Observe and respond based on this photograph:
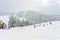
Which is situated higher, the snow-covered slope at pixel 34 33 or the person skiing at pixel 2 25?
the person skiing at pixel 2 25

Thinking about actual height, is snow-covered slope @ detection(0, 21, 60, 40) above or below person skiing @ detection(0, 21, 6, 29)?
below

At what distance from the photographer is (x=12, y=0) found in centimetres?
117

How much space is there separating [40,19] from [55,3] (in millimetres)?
255

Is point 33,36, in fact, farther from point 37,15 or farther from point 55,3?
point 55,3

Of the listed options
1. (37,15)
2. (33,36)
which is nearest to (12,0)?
(37,15)

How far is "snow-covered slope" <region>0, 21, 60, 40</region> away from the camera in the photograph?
3.63 ft

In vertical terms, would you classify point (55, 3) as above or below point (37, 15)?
above

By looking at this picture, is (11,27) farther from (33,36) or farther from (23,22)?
(33,36)

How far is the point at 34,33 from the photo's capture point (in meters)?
1.13

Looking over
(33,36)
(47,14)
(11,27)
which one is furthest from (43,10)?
(11,27)

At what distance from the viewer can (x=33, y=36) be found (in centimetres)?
112

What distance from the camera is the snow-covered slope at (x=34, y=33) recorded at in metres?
1.11

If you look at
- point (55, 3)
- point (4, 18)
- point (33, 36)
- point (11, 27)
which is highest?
point (55, 3)

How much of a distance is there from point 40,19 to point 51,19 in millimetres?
127
